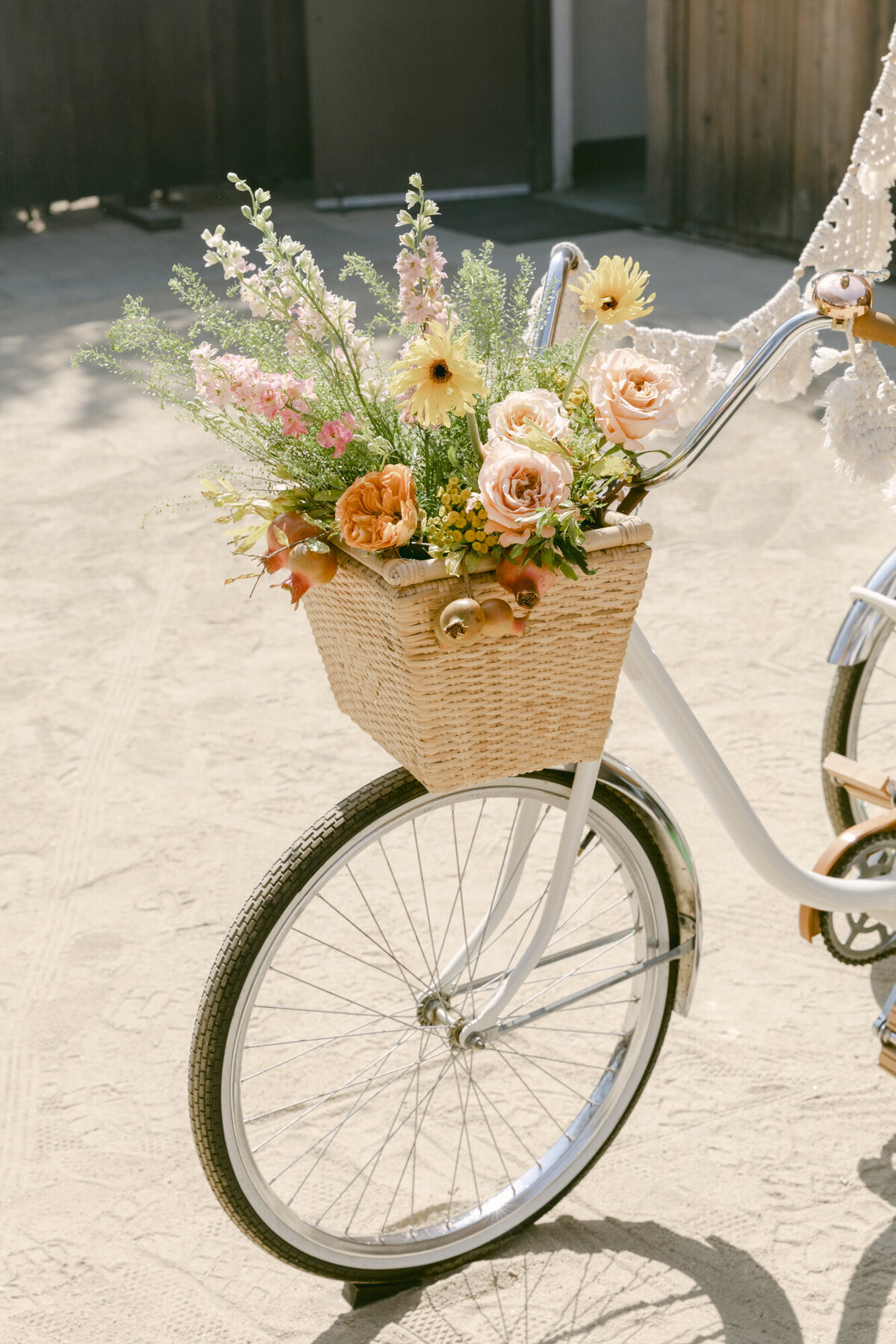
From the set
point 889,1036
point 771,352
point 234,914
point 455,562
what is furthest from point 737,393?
point 234,914

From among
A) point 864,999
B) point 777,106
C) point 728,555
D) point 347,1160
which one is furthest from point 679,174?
point 347,1160

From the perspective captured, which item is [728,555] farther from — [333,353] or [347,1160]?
[333,353]

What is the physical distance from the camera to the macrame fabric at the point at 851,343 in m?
1.87

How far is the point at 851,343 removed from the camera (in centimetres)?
177

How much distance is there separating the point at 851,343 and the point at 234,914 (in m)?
1.56

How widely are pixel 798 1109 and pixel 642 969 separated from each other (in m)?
0.50

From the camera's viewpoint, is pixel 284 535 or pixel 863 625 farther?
pixel 863 625

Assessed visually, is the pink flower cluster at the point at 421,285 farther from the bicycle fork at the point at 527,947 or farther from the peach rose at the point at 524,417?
the bicycle fork at the point at 527,947

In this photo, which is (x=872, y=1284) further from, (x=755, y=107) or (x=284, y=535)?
(x=755, y=107)

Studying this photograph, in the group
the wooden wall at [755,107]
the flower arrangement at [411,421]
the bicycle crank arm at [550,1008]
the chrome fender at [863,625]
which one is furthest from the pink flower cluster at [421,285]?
the wooden wall at [755,107]

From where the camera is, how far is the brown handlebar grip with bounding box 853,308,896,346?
165 cm

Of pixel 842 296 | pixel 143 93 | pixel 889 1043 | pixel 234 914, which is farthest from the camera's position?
pixel 143 93

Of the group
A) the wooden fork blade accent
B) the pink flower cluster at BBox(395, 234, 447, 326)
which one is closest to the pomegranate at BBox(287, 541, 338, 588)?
the pink flower cluster at BBox(395, 234, 447, 326)

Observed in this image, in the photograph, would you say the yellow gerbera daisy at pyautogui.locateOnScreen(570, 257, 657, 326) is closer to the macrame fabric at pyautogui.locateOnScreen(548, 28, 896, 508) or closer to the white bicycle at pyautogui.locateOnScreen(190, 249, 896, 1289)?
the white bicycle at pyautogui.locateOnScreen(190, 249, 896, 1289)
